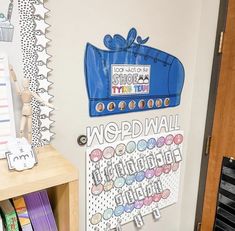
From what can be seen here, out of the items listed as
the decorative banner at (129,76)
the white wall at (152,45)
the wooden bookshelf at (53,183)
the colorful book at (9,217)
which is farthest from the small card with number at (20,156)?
the decorative banner at (129,76)

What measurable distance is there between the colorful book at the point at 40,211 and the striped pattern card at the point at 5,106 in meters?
0.17

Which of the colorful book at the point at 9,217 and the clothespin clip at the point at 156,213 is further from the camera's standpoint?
the clothespin clip at the point at 156,213

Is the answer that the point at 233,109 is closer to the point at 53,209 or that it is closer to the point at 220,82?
the point at 220,82

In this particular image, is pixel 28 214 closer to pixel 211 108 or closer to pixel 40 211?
pixel 40 211

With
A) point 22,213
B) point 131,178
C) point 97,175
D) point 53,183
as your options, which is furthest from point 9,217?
point 131,178

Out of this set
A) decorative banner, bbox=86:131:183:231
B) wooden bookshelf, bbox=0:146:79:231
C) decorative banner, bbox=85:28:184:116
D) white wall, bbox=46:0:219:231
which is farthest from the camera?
decorative banner, bbox=86:131:183:231

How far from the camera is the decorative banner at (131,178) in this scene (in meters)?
1.25

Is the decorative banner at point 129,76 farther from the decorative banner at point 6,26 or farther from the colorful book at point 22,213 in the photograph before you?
the colorful book at point 22,213

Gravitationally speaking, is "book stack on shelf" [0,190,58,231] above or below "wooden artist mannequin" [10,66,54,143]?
below

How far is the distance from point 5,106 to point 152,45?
2.63ft

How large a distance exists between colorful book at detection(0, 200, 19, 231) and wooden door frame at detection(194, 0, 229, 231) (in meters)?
1.15

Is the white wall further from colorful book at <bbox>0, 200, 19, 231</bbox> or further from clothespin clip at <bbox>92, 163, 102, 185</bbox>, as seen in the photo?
colorful book at <bbox>0, 200, 19, 231</bbox>

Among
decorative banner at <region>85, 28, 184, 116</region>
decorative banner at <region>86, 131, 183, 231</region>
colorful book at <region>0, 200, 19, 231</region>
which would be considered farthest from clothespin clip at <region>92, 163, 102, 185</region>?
colorful book at <region>0, 200, 19, 231</region>

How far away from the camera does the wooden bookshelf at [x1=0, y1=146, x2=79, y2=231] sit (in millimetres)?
668
